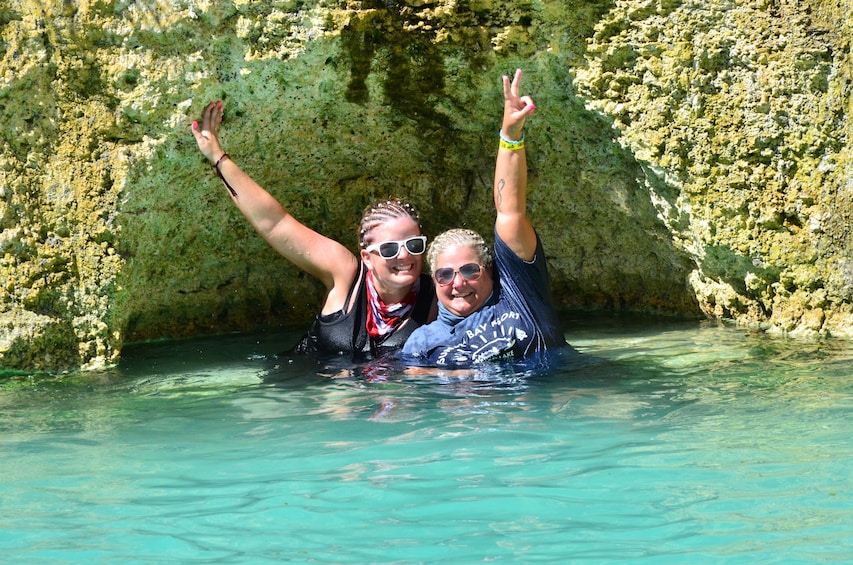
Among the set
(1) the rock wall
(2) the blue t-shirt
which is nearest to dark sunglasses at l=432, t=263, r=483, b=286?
(2) the blue t-shirt

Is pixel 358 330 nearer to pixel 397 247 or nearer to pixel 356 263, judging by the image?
pixel 356 263

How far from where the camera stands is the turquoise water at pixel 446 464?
2672mm

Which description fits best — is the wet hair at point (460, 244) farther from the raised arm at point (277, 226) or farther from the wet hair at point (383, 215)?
the raised arm at point (277, 226)

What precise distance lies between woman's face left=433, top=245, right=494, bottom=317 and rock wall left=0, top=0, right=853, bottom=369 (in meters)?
1.24

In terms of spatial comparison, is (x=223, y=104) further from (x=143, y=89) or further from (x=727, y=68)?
(x=727, y=68)

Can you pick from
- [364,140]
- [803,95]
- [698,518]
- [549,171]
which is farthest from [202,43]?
[698,518]

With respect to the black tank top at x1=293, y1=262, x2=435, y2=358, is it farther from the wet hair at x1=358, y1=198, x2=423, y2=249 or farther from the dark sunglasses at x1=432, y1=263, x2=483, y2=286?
the dark sunglasses at x1=432, y1=263, x2=483, y2=286

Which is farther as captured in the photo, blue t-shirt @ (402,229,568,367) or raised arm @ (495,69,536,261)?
blue t-shirt @ (402,229,568,367)

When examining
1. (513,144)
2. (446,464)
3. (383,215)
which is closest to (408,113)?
(383,215)

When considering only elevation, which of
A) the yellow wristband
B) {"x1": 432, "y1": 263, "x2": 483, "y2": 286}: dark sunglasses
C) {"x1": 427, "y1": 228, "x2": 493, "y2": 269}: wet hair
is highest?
the yellow wristband

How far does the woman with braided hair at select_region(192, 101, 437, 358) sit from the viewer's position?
5.01m

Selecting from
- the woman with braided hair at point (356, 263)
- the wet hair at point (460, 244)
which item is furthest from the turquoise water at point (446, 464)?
the wet hair at point (460, 244)

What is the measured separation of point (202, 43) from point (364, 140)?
116 centimetres

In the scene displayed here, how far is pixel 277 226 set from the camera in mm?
5070
